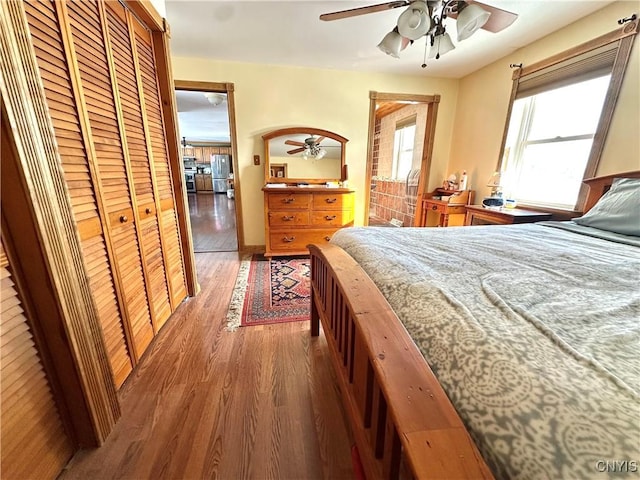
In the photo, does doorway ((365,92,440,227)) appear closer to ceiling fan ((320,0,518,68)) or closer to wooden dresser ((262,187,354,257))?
wooden dresser ((262,187,354,257))

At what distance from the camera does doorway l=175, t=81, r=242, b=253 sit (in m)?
3.22

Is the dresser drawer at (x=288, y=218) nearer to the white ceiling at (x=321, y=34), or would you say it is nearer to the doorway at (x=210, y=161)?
the doorway at (x=210, y=161)

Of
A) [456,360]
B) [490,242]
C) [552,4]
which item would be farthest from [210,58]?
[456,360]

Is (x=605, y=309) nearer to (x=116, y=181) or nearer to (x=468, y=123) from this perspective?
(x=116, y=181)

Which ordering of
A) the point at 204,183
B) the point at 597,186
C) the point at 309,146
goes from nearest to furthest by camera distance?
the point at 597,186 → the point at 309,146 → the point at 204,183

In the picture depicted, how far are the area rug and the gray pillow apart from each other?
2.05 metres

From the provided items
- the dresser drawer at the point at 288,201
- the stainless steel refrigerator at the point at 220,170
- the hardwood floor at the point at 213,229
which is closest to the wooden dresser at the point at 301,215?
the dresser drawer at the point at 288,201

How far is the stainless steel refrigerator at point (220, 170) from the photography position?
1030 centimetres

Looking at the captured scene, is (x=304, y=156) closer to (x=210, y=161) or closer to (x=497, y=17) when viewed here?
(x=497, y=17)

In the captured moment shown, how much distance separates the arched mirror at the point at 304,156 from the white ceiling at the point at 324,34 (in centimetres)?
78

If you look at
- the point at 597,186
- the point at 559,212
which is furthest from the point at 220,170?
the point at 597,186

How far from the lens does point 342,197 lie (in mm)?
3176

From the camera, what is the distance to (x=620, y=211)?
159 centimetres

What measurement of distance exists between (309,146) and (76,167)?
8.72 ft
